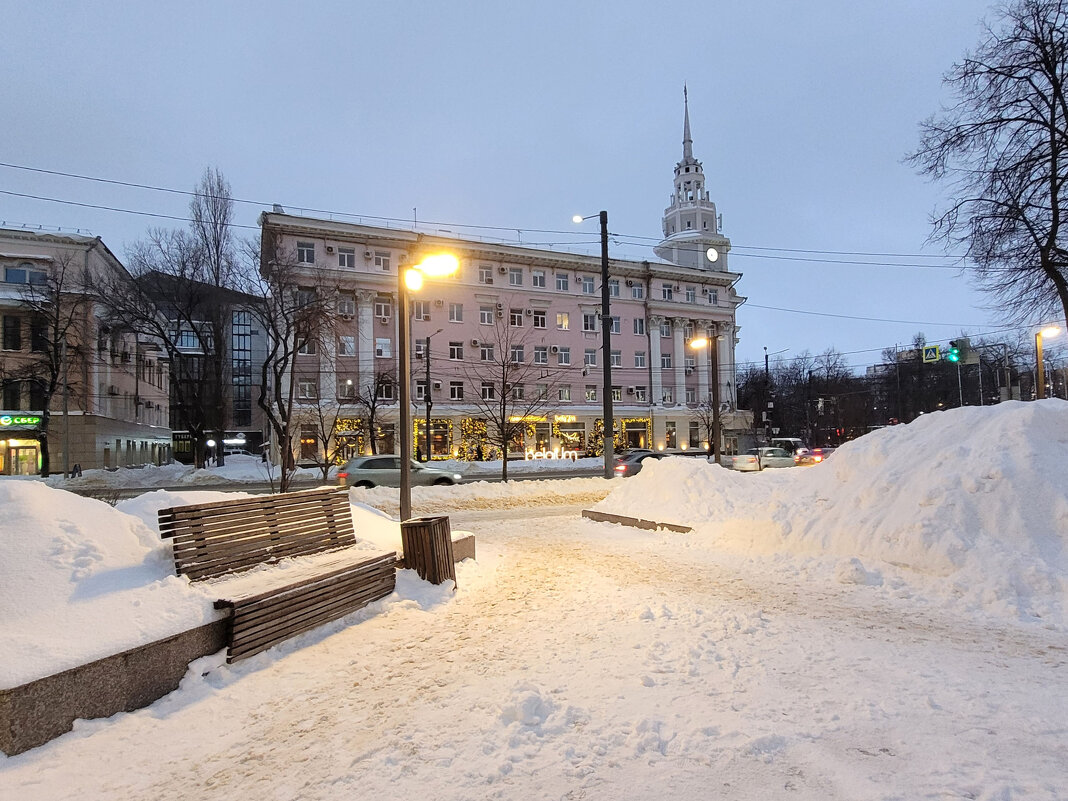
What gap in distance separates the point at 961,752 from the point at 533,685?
2.54 metres

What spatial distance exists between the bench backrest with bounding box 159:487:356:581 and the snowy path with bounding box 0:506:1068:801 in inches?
40.4

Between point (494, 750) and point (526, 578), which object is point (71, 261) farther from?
point (494, 750)

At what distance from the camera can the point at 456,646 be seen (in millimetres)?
5520

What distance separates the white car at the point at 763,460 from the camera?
27750 millimetres

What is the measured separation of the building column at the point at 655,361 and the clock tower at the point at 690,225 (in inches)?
341

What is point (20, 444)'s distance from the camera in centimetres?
3678

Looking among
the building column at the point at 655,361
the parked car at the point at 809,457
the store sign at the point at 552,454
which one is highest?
the building column at the point at 655,361

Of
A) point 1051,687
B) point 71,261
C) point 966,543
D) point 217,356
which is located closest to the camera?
point 1051,687

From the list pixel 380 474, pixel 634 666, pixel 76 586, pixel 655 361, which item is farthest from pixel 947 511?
pixel 655 361

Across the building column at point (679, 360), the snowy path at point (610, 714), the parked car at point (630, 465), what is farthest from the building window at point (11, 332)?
the building column at point (679, 360)

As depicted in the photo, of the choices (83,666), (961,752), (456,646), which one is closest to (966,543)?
(961,752)

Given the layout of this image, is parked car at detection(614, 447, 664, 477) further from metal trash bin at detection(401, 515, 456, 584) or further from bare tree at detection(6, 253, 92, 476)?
bare tree at detection(6, 253, 92, 476)

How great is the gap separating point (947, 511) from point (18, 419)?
145ft

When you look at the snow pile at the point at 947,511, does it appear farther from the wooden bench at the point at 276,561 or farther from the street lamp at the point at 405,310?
the wooden bench at the point at 276,561
